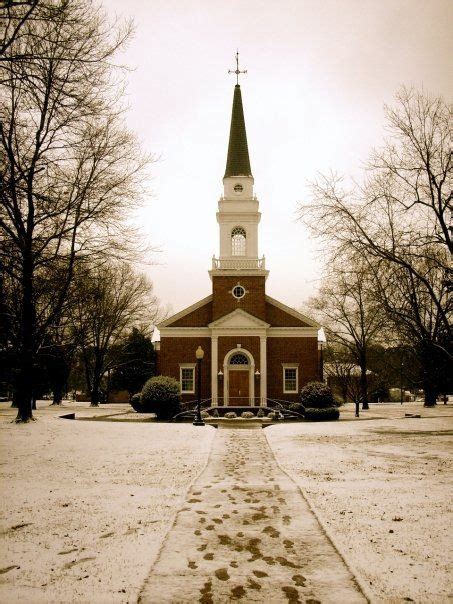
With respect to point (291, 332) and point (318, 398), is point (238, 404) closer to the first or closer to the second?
point (291, 332)

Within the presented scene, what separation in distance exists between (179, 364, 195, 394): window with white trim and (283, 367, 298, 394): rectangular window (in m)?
6.42

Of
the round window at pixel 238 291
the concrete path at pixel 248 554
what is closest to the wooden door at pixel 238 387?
the round window at pixel 238 291

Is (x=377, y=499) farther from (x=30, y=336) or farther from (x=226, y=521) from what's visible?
(x=30, y=336)

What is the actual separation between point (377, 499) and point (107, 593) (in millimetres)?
4779

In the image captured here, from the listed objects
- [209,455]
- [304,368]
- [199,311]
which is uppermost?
[199,311]

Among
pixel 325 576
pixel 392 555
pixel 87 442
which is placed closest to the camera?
pixel 325 576

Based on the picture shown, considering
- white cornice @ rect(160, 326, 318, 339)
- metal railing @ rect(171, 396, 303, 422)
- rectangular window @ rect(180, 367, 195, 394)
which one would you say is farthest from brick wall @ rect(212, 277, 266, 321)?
metal railing @ rect(171, 396, 303, 422)

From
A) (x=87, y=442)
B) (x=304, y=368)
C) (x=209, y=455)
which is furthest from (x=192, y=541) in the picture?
(x=304, y=368)

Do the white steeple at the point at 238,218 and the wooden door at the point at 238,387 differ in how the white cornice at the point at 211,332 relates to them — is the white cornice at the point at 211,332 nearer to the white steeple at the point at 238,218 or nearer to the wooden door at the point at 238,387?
the wooden door at the point at 238,387

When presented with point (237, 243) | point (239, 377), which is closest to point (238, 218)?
point (237, 243)

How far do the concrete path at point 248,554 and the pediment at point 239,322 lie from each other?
2545 cm

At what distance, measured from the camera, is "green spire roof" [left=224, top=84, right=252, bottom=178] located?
118ft

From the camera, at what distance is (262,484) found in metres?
9.25

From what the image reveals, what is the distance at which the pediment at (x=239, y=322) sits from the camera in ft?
114
